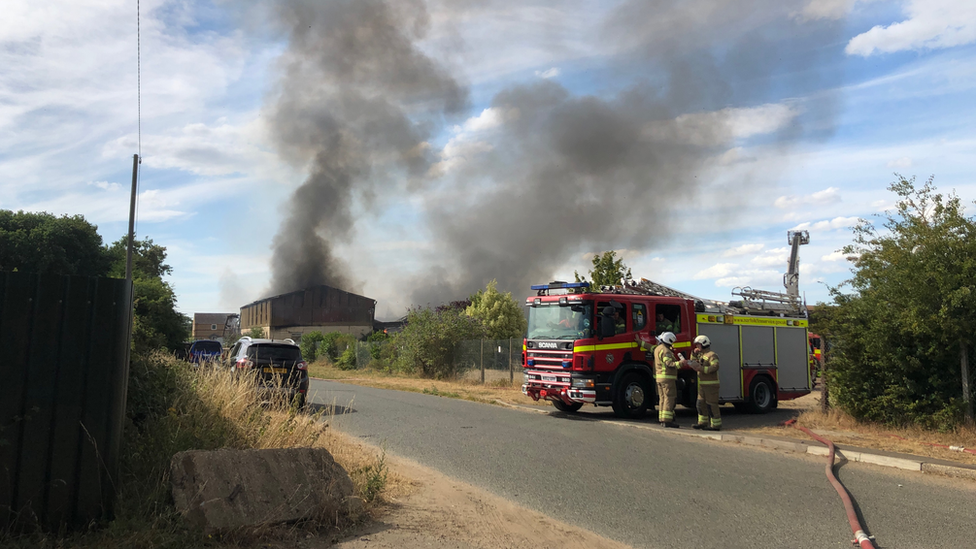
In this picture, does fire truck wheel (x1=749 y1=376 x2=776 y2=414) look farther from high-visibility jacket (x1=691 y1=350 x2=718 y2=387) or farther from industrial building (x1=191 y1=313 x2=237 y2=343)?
industrial building (x1=191 y1=313 x2=237 y2=343)

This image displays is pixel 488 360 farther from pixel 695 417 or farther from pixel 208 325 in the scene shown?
pixel 208 325

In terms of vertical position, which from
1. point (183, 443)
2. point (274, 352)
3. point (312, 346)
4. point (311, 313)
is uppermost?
point (311, 313)

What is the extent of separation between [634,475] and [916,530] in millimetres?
2637

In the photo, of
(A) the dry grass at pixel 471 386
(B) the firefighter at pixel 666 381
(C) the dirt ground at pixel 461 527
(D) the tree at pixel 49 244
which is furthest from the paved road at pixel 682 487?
(D) the tree at pixel 49 244

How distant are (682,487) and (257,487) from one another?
4157 mm

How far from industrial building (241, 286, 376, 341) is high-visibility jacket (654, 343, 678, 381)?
45122 mm

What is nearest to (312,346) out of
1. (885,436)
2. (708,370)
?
(708,370)

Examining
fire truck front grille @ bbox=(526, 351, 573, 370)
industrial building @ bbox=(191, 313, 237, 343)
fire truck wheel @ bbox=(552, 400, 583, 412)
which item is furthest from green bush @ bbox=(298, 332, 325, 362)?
industrial building @ bbox=(191, 313, 237, 343)

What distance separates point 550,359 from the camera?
12.2 meters

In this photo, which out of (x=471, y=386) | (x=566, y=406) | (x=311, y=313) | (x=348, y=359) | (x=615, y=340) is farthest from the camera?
(x=311, y=313)

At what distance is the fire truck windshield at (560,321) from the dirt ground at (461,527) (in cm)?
604

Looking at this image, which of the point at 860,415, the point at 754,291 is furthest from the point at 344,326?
the point at 860,415

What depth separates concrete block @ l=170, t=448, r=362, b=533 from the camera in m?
4.11

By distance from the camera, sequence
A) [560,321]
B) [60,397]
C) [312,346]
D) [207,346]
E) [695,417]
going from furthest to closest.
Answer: [312,346] → [207,346] → [695,417] → [560,321] → [60,397]
